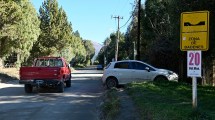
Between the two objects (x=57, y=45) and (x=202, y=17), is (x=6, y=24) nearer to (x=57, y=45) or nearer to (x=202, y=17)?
(x=202, y=17)

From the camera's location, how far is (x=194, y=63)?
946cm

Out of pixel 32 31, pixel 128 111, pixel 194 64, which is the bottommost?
pixel 128 111

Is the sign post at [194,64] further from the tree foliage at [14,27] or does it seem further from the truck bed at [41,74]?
the tree foliage at [14,27]

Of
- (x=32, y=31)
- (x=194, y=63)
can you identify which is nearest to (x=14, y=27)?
(x=32, y=31)

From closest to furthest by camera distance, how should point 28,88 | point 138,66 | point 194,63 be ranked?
1. point 194,63
2. point 28,88
3. point 138,66

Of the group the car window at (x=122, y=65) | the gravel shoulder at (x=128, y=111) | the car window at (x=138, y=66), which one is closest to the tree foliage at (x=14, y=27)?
the car window at (x=122, y=65)

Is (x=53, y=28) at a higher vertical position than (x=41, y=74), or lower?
higher

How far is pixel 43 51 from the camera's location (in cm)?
6812

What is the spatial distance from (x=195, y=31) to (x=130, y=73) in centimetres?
1503

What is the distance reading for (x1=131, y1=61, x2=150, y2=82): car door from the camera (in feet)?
80.4

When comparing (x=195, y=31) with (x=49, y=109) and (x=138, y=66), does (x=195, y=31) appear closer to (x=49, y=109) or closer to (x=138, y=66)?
(x=49, y=109)

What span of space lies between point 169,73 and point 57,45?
49.5m

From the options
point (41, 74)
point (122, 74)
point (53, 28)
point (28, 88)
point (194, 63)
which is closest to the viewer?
point (194, 63)

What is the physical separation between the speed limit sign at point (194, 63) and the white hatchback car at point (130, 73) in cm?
1484
